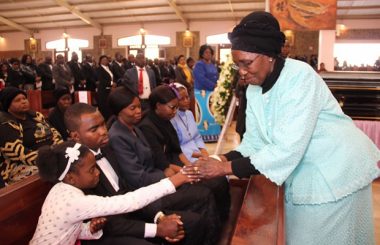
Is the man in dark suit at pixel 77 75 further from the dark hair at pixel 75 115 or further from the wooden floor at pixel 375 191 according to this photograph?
the dark hair at pixel 75 115

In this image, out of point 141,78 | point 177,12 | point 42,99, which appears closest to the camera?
point 42,99

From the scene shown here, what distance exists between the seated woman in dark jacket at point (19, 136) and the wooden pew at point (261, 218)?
6.30 ft

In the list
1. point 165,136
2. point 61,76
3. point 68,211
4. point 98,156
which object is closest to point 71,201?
point 68,211

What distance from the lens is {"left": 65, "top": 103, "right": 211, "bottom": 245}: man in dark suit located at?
199 cm

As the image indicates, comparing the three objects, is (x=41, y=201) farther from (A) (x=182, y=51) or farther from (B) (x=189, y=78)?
(A) (x=182, y=51)

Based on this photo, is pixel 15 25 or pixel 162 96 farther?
pixel 15 25

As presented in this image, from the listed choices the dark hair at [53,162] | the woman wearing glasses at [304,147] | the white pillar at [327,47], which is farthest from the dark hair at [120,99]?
the white pillar at [327,47]

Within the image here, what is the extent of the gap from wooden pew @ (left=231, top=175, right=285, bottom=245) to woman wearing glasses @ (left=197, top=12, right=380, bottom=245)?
10 centimetres

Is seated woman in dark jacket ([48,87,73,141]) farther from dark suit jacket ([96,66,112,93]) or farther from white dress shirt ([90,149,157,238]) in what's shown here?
dark suit jacket ([96,66,112,93])

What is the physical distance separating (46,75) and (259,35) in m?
9.27

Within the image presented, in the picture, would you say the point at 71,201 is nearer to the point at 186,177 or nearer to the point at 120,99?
the point at 186,177

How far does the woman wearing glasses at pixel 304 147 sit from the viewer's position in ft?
4.72

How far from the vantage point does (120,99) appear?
104 inches

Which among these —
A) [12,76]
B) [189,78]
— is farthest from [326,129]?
[12,76]
